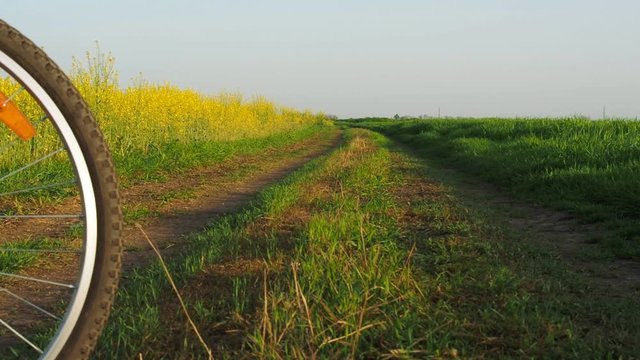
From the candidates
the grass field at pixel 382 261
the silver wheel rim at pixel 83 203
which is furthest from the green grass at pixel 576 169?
the silver wheel rim at pixel 83 203

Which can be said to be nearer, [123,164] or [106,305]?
[106,305]

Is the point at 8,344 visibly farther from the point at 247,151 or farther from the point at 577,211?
the point at 247,151

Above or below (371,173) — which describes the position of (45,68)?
above

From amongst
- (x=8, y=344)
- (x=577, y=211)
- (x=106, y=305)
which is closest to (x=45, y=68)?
(x=106, y=305)

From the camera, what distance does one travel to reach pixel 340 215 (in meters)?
4.60

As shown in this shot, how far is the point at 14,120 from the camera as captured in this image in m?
1.73

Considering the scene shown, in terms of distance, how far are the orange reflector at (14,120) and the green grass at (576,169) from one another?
13.1ft

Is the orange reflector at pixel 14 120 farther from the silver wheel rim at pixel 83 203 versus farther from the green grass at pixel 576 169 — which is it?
the green grass at pixel 576 169

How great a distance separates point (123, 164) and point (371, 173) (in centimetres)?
430

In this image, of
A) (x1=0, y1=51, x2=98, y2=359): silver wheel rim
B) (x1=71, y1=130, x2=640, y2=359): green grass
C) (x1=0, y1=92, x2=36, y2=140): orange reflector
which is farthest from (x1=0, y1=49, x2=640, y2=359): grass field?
(x1=0, y1=92, x2=36, y2=140): orange reflector

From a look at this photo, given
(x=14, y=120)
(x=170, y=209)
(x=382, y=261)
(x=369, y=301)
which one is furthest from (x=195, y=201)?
(x=14, y=120)

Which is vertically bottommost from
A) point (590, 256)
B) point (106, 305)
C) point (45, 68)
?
point (590, 256)

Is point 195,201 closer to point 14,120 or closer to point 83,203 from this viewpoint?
point 14,120

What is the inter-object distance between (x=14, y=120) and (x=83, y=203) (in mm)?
400
